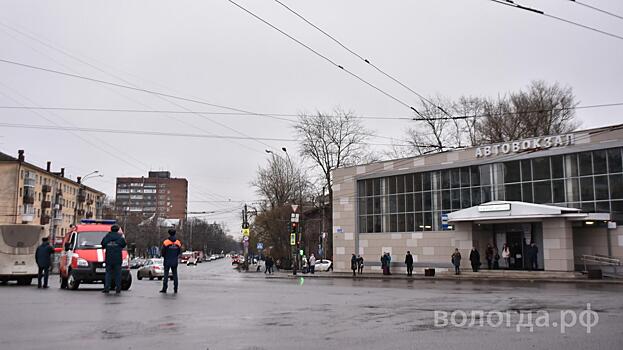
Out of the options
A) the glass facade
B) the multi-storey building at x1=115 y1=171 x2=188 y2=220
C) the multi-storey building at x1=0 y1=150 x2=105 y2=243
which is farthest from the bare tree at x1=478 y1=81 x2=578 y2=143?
the multi-storey building at x1=115 y1=171 x2=188 y2=220

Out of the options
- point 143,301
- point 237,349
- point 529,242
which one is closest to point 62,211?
point 529,242

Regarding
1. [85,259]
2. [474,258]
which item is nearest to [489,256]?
[474,258]

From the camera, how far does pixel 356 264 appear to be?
1857 inches

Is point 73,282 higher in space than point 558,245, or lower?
lower

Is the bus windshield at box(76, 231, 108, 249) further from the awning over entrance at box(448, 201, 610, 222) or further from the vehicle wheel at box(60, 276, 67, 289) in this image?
A: the awning over entrance at box(448, 201, 610, 222)

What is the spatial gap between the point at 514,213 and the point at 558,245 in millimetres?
3131

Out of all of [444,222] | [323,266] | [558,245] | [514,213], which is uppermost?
[514,213]

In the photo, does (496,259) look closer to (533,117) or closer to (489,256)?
(489,256)

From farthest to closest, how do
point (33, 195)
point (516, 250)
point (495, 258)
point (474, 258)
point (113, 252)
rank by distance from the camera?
1. point (33, 195)
2. point (516, 250)
3. point (495, 258)
4. point (474, 258)
5. point (113, 252)

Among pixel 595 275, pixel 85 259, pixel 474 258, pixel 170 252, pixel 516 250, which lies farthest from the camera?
pixel 516 250

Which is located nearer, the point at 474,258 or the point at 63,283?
the point at 63,283

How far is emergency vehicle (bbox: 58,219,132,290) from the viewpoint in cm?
1884

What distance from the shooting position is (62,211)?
111 m

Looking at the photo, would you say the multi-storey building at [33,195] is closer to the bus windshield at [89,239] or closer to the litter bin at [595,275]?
the bus windshield at [89,239]
